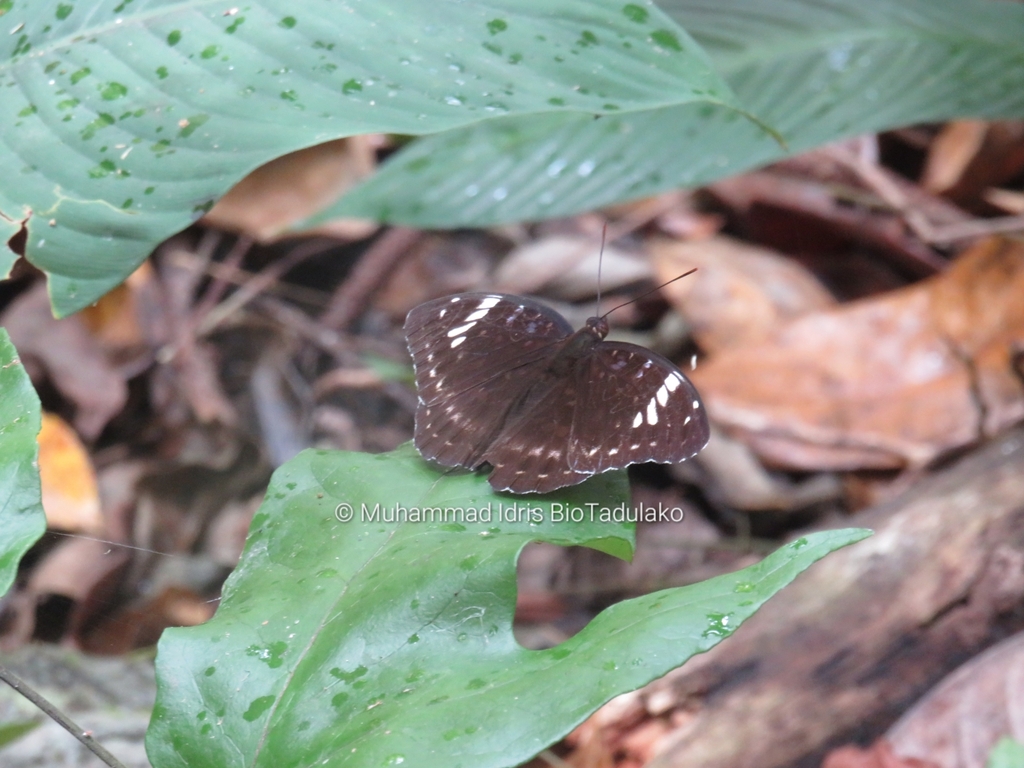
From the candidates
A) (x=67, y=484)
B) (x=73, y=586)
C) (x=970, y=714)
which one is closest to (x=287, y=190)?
(x=67, y=484)

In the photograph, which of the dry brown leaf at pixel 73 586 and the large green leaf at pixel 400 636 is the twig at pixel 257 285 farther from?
the large green leaf at pixel 400 636

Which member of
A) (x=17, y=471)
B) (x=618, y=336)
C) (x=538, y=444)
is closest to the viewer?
(x=17, y=471)

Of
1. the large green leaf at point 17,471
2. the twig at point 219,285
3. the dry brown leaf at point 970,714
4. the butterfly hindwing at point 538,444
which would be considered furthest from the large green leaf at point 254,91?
the twig at point 219,285

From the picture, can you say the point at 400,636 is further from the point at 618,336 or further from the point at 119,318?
the point at 119,318

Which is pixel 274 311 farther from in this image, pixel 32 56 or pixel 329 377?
pixel 32 56

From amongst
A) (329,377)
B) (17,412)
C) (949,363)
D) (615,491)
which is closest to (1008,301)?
(949,363)

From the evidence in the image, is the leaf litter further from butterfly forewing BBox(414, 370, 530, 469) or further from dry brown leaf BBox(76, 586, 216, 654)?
butterfly forewing BBox(414, 370, 530, 469)

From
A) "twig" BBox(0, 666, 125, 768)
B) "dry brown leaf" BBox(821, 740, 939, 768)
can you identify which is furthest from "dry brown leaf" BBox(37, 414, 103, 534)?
"dry brown leaf" BBox(821, 740, 939, 768)
